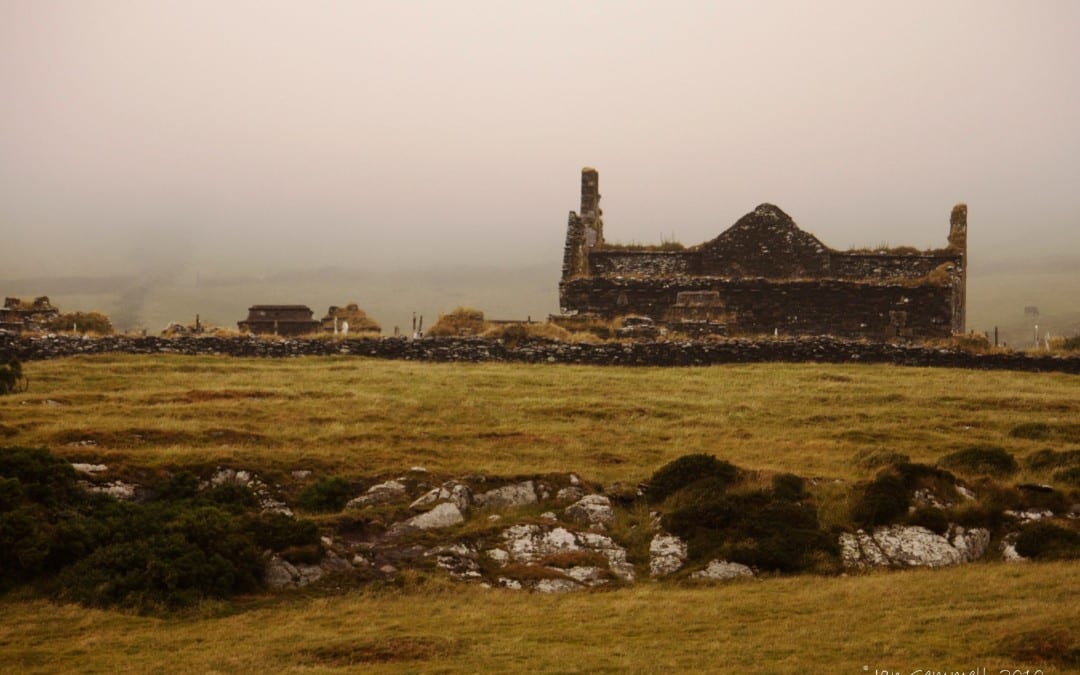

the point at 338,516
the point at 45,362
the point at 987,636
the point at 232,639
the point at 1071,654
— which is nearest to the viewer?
the point at 1071,654

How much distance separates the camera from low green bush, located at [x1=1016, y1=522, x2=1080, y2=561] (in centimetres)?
2203

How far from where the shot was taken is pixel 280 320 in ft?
208

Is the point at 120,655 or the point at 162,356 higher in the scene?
the point at 162,356

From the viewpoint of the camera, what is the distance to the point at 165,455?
2706 centimetres

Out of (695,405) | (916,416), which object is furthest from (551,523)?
(916,416)

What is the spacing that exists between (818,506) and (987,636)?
8195mm

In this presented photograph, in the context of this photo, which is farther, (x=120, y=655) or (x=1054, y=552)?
(x=1054, y=552)

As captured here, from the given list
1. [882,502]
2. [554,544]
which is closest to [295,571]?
[554,544]

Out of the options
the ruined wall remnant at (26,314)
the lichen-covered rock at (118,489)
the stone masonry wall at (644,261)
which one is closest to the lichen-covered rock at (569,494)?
the lichen-covered rock at (118,489)

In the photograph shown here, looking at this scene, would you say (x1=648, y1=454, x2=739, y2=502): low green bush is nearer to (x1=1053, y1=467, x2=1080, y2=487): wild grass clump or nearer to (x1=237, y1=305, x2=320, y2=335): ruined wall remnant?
(x1=1053, y1=467, x2=1080, y2=487): wild grass clump

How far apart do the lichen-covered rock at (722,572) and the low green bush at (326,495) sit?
8.06 m

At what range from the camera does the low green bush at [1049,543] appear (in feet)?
72.3

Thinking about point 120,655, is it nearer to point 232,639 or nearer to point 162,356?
point 232,639

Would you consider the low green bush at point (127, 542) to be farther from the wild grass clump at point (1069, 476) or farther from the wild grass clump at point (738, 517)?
the wild grass clump at point (1069, 476)
